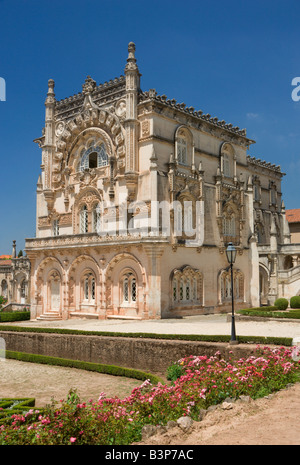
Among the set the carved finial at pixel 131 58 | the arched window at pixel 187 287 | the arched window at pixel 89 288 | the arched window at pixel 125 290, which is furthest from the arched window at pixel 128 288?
the carved finial at pixel 131 58

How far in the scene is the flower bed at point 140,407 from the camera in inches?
331

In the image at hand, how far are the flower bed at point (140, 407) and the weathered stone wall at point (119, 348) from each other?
4141 mm

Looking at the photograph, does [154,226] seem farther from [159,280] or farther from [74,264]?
[74,264]

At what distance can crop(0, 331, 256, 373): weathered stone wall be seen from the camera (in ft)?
58.6

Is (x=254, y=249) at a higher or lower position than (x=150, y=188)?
lower

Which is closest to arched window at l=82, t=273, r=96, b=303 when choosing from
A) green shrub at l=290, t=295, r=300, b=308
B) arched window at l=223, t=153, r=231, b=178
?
arched window at l=223, t=153, r=231, b=178

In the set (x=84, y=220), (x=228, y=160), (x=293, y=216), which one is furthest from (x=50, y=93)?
(x=293, y=216)

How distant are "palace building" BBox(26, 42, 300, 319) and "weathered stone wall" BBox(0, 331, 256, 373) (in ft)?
27.1

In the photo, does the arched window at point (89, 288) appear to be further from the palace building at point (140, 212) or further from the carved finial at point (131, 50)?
the carved finial at point (131, 50)

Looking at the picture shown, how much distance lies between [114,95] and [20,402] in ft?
85.7

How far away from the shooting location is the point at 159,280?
29703mm
